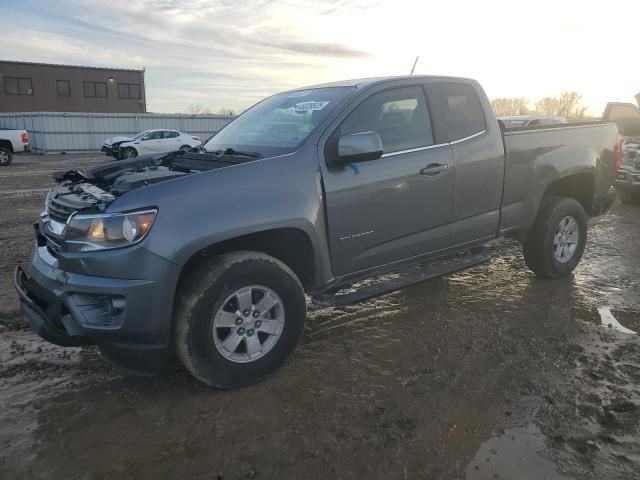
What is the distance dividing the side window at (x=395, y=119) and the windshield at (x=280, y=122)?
0.65 feet

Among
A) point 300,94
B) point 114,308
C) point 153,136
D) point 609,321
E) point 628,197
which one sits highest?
point 153,136

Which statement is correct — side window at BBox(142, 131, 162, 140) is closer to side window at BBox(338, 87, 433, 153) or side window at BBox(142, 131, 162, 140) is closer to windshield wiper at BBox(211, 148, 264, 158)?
windshield wiper at BBox(211, 148, 264, 158)

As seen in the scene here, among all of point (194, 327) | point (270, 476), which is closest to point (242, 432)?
point (270, 476)

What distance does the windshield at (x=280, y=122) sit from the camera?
3.72 meters

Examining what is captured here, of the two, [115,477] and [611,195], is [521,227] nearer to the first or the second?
[611,195]

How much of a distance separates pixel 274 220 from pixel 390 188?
1015mm

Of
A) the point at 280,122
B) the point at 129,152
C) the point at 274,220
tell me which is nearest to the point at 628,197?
the point at 280,122

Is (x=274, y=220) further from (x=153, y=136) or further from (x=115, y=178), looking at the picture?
(x=153, y=136)

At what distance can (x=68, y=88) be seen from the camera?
46.9m

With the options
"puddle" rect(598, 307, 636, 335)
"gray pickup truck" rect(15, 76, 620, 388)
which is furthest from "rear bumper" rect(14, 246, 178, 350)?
"puddle" rect(598, 307, 636, 335)

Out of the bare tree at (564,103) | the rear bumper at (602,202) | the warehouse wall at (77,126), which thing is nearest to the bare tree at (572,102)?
the bare tree at (564,103)

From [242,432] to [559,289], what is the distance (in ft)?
12.2

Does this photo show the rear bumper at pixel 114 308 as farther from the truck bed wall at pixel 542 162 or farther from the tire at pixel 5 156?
the tire at pixel 5 156

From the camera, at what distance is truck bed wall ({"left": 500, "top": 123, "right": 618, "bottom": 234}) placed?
Answer: 4762 mm
